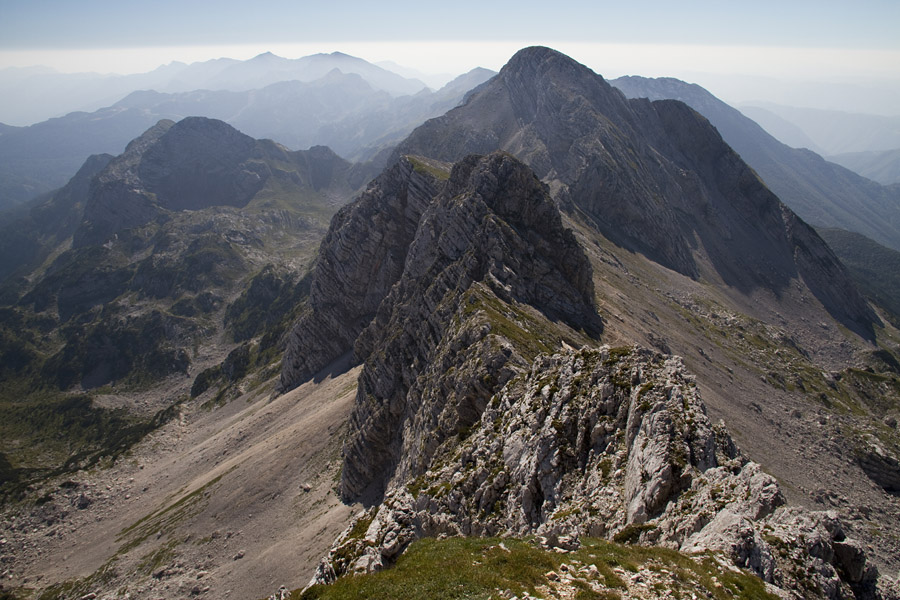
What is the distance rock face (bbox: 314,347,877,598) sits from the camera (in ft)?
76.3

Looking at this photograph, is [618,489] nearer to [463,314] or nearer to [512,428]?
[512,428]

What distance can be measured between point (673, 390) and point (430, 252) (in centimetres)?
8043

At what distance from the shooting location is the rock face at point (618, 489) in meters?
23.2

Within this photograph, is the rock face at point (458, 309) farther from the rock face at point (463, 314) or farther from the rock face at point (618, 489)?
the rock face at point (618, 489)

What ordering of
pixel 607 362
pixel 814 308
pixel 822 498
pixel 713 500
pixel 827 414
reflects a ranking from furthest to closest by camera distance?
pixel 814 308 < pixel 827 414 < pixel 822 498 < pixel 607 362 < pixel 713 500

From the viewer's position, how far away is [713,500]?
25203mm

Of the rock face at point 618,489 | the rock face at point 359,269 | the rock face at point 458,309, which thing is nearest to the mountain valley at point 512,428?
the rock face at point 618,489

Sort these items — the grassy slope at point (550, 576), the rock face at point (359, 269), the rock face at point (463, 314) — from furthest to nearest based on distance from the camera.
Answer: the rock face at point (359, 269) < the rock face at point (463, 314) < the grassy slope at point (550, 576)

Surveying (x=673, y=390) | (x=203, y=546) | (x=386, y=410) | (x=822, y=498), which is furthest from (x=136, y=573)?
(x=822, y=498)

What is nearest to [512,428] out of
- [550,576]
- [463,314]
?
[550,576]

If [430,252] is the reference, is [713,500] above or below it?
below

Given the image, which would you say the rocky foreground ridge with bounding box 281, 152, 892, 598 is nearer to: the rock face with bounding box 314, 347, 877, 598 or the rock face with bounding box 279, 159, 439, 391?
the rock face with bounding box 314, 347, 877, 598

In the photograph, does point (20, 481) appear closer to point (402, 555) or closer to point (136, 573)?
point (136, 573)

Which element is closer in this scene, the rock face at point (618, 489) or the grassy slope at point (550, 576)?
the grassy slope at point (550, 576)
